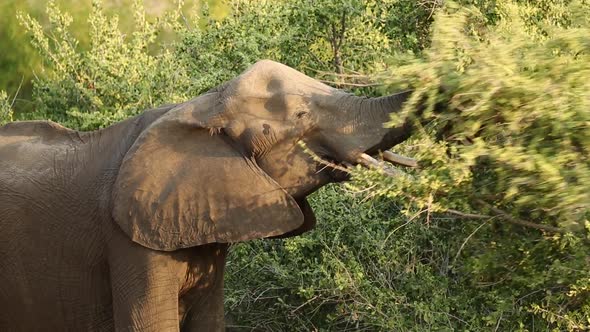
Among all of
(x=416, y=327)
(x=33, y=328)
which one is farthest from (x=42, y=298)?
(x=416, y=327)

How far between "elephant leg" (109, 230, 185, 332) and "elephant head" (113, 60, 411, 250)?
0.10 meters

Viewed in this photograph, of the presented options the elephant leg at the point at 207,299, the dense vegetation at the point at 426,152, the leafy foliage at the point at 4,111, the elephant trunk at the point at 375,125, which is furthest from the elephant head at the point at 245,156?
the leafy foliage at the point at 4,111

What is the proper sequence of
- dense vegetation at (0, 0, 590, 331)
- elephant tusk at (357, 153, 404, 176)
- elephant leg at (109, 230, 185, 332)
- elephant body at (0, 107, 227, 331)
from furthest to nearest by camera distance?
elephant body at (0, 107, 227, 331) → elephant leg at (109, 230, 185, 332) → elephant tusk at (357, 153, 404, 176) → dense vegetation at (0, 0, 590, 331)

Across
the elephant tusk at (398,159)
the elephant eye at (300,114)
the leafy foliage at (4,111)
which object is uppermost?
the elephant eye at (300,114)

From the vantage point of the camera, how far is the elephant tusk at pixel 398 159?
18.7 feet

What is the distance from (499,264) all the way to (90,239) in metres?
1.82

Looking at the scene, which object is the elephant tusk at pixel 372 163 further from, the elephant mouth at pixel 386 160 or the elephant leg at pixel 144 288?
the elephant leg at pixel 144 288

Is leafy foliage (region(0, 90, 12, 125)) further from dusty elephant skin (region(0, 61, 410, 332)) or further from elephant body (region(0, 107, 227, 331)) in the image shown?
elephant body (region(0, 107, 227, 331))

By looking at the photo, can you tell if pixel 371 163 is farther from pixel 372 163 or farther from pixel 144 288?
→ pixel 144 288

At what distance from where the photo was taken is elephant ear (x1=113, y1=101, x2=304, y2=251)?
6125 millimetres

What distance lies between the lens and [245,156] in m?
6.10

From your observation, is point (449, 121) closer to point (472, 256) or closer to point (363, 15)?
point (472, 256)

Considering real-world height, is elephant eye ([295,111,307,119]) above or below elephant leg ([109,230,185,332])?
above

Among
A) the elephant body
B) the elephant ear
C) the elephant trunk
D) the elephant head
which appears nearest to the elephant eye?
the elephant head
